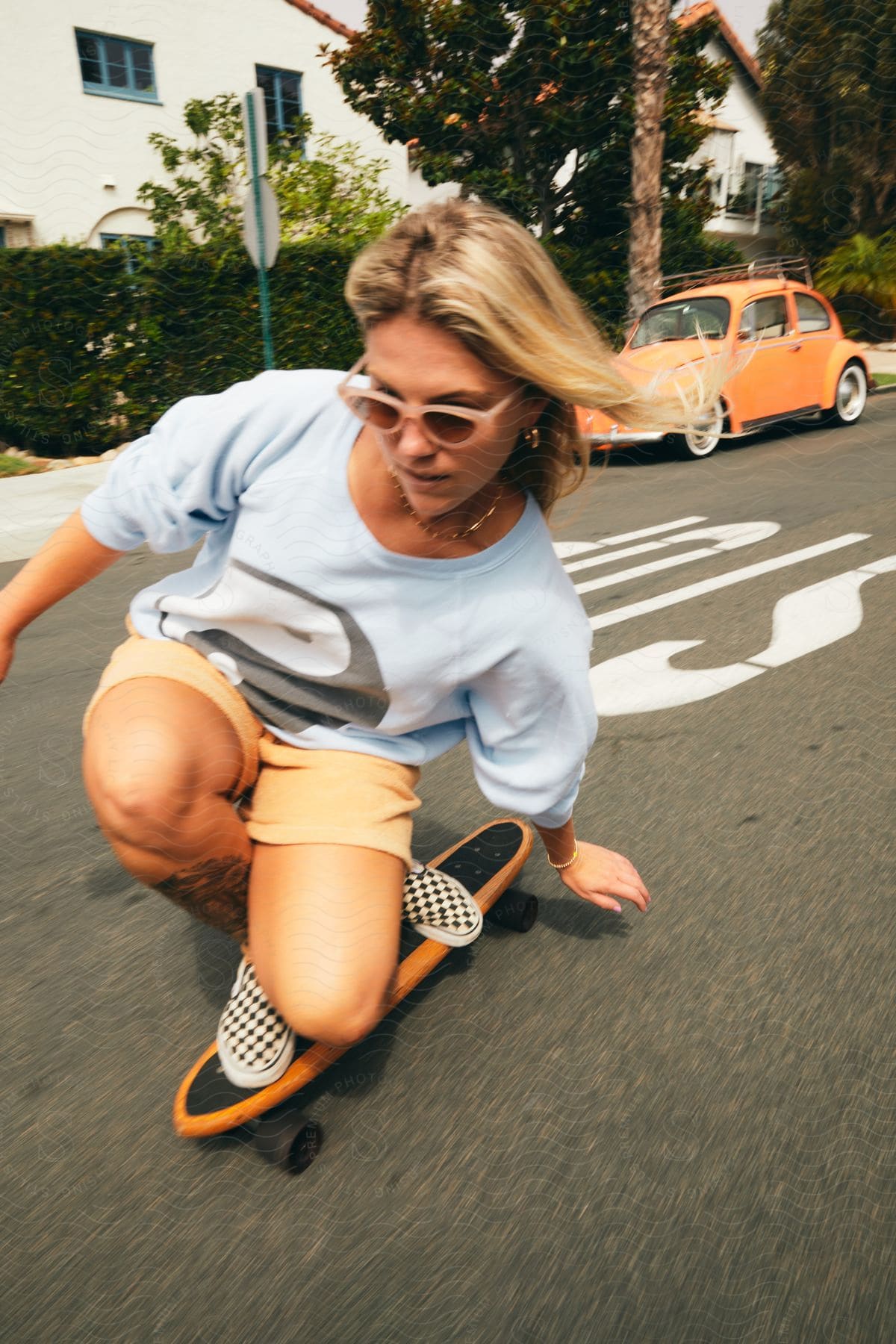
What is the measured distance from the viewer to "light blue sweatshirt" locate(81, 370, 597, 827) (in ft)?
4.35

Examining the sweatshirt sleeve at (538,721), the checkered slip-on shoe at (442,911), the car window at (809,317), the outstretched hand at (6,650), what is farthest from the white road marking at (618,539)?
the outstretched hand at (6,650)

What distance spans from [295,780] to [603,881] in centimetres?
59

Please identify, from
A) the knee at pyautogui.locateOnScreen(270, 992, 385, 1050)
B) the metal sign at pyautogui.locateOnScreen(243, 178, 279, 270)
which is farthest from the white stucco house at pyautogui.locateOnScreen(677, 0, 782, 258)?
the knee at pyautogui.locateOnScreen(270, 992, 385, 1050)

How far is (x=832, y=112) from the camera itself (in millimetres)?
1996

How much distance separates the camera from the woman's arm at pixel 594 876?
5.31ft

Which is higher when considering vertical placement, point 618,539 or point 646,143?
point 646,143

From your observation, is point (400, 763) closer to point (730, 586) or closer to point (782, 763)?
point (782, 763)

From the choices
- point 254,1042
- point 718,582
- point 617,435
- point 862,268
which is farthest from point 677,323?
point 718,582

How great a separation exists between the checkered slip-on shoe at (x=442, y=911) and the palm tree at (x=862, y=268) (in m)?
1.54

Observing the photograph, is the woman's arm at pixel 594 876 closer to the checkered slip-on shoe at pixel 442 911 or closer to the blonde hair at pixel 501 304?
the checkered slip-on shoe at pixel 442 911

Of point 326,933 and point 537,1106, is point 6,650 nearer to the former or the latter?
point 326,933

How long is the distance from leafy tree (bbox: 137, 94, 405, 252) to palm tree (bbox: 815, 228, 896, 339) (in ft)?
3.26

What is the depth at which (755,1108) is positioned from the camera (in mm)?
1309

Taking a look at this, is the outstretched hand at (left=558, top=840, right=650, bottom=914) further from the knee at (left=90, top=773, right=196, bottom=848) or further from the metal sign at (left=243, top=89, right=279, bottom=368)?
the metal sign at (left=243, top=89, right=279, bottom=368)
